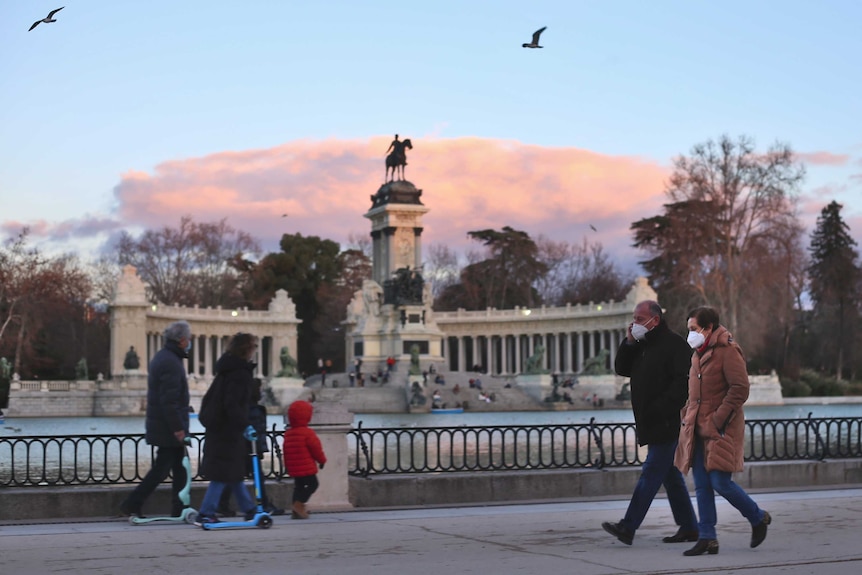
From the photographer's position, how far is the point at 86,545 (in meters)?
11.3

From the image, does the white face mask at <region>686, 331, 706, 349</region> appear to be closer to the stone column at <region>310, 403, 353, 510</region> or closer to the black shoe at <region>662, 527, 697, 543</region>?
the black shoe at <region>662, 527, 697, 543</region>

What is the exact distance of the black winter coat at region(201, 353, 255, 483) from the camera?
12.2m

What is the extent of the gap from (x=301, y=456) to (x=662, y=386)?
4.32 m

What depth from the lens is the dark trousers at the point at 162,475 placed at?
42.2ft

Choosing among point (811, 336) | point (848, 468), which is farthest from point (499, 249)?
point (848, 468)

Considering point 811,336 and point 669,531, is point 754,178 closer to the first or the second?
point 811,336

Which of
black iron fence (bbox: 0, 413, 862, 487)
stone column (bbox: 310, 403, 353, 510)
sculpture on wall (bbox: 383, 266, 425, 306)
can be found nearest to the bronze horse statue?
sculpture on wall (bbox: 383, 266, 425, 306)

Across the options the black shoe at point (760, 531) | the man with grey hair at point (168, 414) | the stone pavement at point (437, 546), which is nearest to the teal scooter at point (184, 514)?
the man with grey hair at point (168, 414)

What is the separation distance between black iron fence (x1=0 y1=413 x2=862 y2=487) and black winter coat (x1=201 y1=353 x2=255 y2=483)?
64.3 inches

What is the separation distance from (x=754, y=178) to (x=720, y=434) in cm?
6338

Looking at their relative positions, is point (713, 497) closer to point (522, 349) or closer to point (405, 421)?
point (405, 421)

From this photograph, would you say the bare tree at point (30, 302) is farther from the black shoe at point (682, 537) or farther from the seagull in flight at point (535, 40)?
the black shoe at point (682, 537)

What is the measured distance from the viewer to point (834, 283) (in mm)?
92000

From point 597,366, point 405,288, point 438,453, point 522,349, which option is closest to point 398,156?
point 405,288
